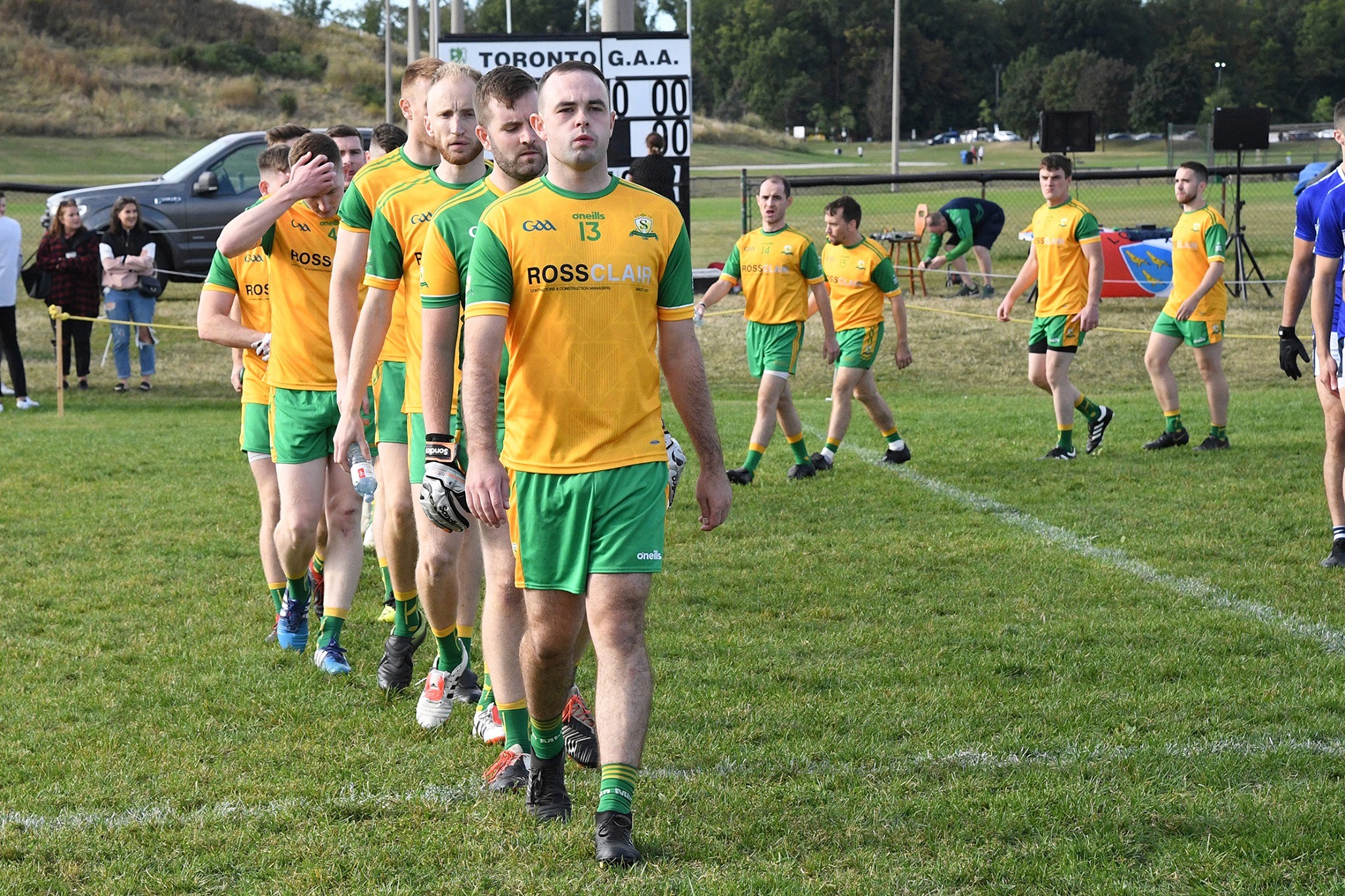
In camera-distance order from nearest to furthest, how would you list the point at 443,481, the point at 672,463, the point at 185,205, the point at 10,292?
the point at 443,481
the point at 672,463
the point at 10,292
the point at 185,205

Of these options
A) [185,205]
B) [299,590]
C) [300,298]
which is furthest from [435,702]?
[185,205]

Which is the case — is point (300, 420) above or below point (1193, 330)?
below

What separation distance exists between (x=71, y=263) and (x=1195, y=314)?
12109mm

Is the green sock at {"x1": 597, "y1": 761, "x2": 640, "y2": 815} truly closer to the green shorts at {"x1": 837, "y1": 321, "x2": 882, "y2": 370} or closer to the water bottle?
the water bottle

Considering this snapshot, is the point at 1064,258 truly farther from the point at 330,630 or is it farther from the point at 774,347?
the point at 330,630

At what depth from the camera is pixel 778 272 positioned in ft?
34.3

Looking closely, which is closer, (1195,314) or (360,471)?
(360,471)

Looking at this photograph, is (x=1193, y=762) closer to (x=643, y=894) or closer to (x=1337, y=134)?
(x=643, y=894)

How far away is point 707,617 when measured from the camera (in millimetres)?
6531

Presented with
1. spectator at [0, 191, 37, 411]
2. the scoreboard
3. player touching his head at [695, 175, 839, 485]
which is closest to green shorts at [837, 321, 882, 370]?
player touching his head at [695, 175, 839, 485]

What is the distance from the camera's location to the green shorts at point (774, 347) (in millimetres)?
10500

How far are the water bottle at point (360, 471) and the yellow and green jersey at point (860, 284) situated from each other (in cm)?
602

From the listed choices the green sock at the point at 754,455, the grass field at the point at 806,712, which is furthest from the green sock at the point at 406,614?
the green sock at the point at 754,455

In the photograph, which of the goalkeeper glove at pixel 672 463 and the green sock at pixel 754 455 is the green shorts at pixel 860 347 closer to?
the green sock at pixel 754 455
